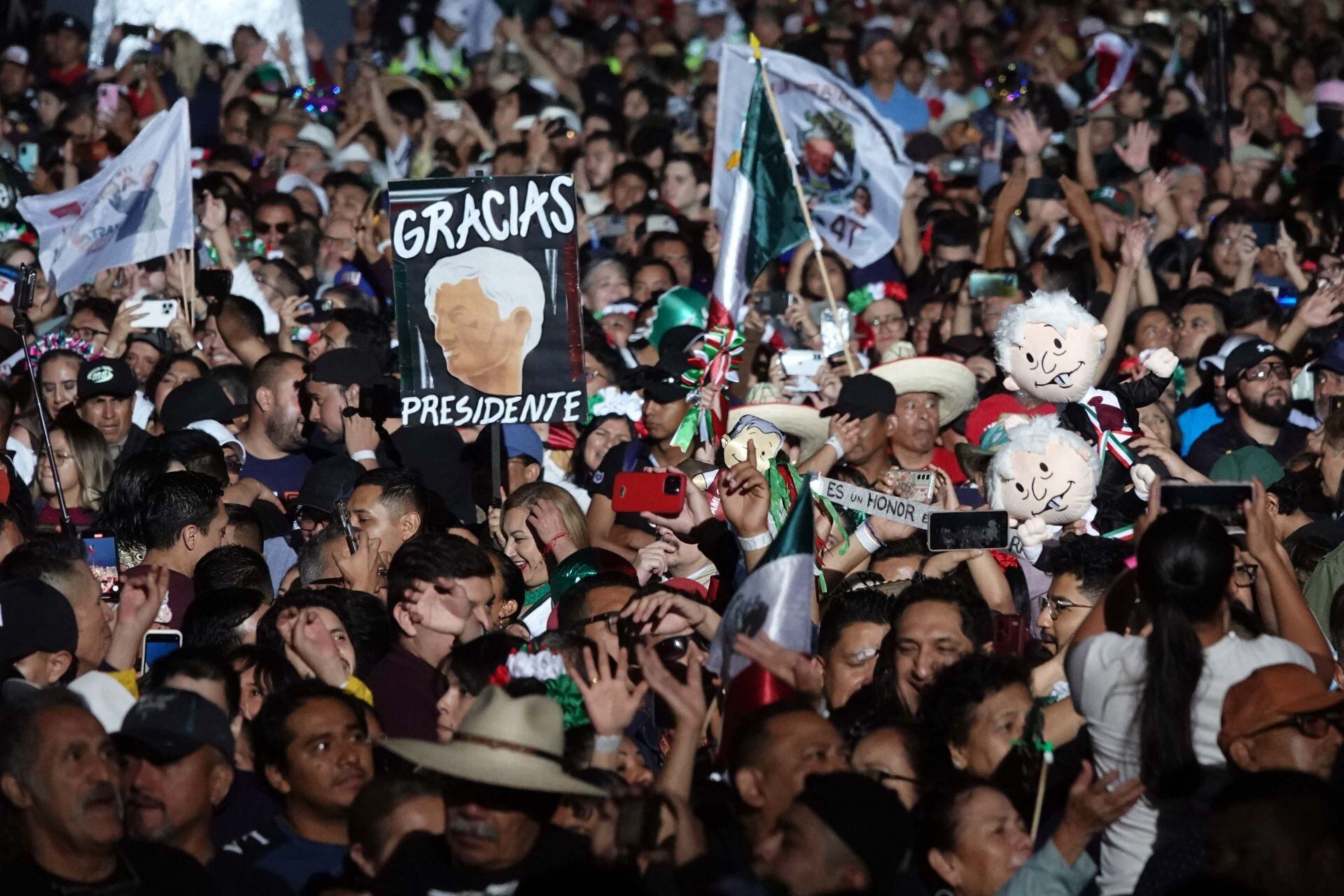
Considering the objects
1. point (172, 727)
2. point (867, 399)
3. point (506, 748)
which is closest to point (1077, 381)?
point (867, 399)

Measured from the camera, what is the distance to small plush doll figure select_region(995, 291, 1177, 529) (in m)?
7.31

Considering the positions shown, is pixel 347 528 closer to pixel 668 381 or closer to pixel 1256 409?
pixel 668 381

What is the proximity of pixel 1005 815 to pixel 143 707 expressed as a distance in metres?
2.22

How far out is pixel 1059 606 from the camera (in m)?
6.42

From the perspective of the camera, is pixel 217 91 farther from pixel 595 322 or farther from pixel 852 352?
pixel 852 352

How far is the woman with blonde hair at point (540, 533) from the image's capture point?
25.4 ft

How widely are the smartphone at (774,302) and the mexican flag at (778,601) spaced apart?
490cm

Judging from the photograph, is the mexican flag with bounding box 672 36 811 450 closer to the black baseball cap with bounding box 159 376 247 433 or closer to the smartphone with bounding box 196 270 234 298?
the black baseball cap with bounding box 159 376 247 433

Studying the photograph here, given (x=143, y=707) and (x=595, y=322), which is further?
(x=595, y=322)

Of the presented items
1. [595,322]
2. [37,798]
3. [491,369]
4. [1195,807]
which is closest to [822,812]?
[1195,807]

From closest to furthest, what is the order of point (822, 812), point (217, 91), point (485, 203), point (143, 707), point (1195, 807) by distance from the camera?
point (822, 812) → point (1195, 807) → point (143, 707) → point (485, 203) → point (217, 91)

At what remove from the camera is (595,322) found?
10.9 metres

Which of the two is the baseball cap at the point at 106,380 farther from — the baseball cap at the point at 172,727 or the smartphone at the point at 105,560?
the baseball cap at the point at 172,727

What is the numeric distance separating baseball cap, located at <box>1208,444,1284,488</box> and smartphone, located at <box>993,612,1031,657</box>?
185 cm
